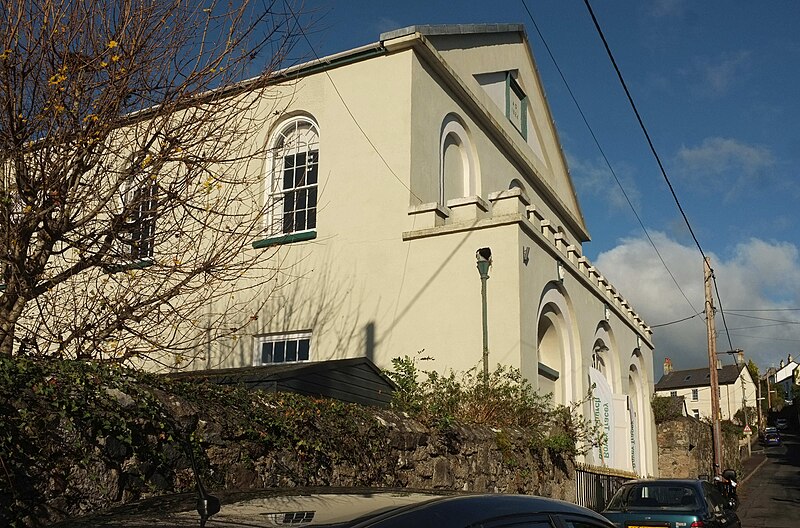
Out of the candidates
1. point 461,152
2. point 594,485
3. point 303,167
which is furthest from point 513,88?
point 594,485

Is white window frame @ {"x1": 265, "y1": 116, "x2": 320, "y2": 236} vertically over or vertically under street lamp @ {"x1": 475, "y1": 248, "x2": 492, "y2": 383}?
over

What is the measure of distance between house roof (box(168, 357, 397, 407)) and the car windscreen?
3936mm

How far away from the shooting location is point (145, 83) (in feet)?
26.9

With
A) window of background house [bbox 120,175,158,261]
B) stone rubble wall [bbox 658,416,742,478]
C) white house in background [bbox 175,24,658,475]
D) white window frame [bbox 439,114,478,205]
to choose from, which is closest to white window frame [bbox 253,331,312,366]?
white house in background [bbox 175,24,658,475]

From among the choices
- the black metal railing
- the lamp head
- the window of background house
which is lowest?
the black metal railing

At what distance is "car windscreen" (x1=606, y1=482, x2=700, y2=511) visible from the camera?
466 inches

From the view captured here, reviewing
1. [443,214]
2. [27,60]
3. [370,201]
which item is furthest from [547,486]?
[27,60]

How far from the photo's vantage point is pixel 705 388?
9019cm

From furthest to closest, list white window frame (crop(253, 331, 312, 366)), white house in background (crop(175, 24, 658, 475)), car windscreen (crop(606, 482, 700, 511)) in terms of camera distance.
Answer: white window frame (crop(253, 331, 312, 366)) → white house in background (crop(175, 24, 658, 475)) → car windscreen (crop(606, 482, 700, 511))

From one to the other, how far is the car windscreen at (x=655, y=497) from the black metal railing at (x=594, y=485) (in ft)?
6.99

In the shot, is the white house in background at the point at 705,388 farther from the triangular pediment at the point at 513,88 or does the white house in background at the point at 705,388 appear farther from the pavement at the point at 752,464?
the triangular pediment at the point at 513,88

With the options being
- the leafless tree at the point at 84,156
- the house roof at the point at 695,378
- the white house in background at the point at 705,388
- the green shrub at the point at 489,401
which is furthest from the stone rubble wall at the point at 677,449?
the house roof at the point at 695,378

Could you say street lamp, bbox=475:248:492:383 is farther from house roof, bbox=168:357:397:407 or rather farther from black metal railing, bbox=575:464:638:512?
black metal railing, bbox=575:464:638:512

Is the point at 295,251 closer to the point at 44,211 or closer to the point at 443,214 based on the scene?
the point at 443,214
